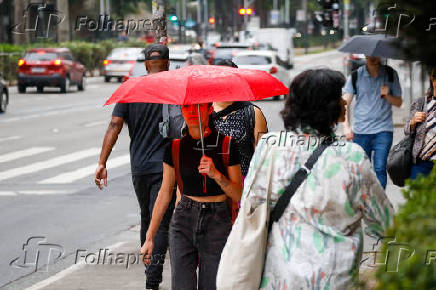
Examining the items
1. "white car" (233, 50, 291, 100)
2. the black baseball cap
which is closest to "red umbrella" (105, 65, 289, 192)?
the black baseball cap

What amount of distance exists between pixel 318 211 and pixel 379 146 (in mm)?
5618

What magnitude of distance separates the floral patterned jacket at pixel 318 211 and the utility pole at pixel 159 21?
6.13 meters

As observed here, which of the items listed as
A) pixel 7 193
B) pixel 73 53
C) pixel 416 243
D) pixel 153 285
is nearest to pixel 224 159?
pixel 153 285

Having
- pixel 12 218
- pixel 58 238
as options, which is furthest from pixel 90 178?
pixel 58 238

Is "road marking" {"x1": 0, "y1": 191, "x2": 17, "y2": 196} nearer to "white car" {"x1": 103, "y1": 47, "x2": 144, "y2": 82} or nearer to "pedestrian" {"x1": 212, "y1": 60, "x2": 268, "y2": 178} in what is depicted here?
"pedestrian" {"x1": 212, "y1": 60, "x2": 268, "y2": 178}

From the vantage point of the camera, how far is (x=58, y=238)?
Answer: 31.3 ft

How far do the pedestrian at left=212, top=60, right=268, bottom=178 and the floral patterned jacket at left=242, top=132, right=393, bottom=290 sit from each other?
2352 mm

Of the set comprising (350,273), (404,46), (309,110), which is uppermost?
(404,46)

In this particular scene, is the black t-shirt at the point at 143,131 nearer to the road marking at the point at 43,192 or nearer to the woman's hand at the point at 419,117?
the woman's hand at the point at 419,117

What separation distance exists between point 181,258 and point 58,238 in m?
4.62

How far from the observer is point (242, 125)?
254 inches

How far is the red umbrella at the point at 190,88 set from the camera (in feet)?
17.5

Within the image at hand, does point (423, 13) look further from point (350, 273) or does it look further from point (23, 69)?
point (23, 69)

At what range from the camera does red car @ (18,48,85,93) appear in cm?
3441
